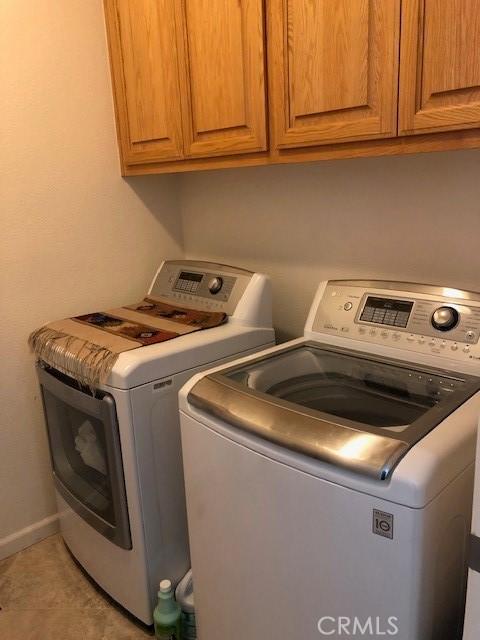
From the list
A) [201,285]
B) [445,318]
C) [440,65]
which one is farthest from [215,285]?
[440,65]

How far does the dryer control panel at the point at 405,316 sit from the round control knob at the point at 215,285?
449mm

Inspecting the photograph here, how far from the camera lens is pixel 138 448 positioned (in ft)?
5.09

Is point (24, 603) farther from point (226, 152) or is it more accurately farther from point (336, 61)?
point (336, 61)

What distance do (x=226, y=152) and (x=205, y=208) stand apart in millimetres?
626

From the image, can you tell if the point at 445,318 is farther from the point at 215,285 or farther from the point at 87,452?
the point at 87,452

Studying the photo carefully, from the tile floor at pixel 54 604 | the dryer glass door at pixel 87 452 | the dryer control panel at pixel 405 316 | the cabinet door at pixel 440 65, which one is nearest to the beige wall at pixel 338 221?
the dryer control panel at pixel 405 316

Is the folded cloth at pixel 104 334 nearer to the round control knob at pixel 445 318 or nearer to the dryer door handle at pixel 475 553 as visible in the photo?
the round control knob at pixel 445 318

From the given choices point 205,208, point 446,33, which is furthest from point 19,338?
point 446,33

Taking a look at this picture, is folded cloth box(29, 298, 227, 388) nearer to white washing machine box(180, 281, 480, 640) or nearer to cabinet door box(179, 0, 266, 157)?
white washing machine box(180, 281, 480, 640)

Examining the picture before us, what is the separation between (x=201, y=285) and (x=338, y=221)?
1.88ft

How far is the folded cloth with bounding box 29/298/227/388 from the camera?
5.17 ft

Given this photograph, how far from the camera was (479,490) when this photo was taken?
0.77 metres

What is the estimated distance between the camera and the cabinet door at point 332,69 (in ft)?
3.99

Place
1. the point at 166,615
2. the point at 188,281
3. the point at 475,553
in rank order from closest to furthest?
the point at 475,553
the point at 166,615
the point at 188,281
